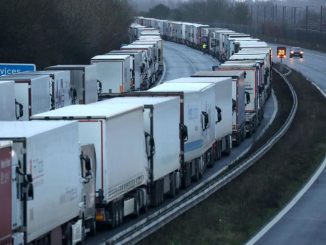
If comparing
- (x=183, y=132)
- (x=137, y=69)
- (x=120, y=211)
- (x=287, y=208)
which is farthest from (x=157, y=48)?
(x=120, y=211)

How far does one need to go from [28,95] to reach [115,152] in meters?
12.1

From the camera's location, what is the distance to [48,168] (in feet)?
66.9

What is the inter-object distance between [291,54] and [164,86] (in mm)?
79150

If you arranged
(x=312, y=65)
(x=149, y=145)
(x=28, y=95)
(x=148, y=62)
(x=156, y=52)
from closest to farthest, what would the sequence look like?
1. (x=149, y=145)
2. (x=28, y=95)
3. (x=148, y=62)
4. (x=156, y=52)
5. (x=312, y=65)

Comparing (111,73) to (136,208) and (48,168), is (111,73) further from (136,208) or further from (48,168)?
(48,168)

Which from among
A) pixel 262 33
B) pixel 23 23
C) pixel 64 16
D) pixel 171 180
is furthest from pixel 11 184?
pixel 262 33

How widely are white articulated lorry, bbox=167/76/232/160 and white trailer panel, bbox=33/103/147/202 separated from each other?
932 cm

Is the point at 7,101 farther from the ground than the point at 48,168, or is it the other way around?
the point at 48,168

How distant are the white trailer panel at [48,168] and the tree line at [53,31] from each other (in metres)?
34.8

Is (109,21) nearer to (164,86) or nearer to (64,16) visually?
(64,16)

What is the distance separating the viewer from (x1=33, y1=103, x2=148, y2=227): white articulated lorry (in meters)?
23.8

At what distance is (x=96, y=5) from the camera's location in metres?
88.6

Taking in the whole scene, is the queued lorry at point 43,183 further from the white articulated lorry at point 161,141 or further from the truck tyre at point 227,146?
the truck tyre at point 227,146

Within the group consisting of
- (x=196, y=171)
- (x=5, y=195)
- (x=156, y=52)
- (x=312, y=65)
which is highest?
(x=5, y=195)
